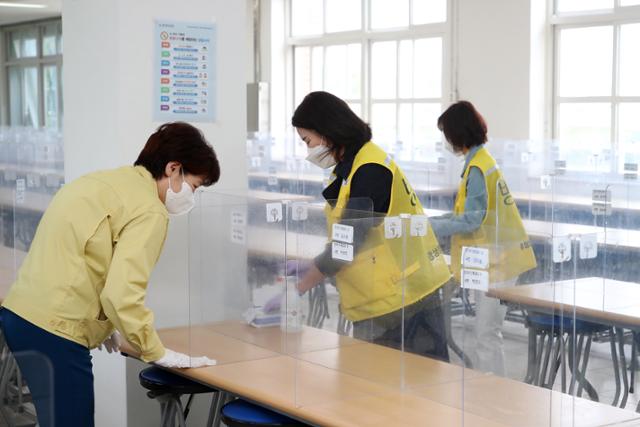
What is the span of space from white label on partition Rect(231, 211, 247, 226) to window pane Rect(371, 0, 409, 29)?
7975 millimetres

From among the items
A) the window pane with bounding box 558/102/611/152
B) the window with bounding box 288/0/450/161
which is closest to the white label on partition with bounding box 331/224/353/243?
the window pane with bounding box 558/102/611/152

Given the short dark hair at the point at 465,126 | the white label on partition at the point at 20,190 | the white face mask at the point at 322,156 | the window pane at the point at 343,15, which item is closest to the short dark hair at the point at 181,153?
the white face mask at the point at 322,156

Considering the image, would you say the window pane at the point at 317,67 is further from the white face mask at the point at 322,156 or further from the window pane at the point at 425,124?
the white face mask at the point at 322,156

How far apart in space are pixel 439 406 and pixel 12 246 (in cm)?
285

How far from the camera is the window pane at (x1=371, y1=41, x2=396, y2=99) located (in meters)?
11.4

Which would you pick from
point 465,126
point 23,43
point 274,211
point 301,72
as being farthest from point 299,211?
point 23,43

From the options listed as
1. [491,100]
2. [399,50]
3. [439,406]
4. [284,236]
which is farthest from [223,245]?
[399,50]

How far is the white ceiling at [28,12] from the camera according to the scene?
1417 cm

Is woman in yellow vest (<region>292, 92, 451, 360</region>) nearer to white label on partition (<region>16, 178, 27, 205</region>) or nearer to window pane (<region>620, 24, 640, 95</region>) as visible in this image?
white label on partition (<region>16, 178, 27, 205</region>)

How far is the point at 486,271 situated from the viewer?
8.27 ft

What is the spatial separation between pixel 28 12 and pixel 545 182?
9693 millimetres

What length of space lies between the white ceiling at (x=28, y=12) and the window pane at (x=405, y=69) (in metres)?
5.62

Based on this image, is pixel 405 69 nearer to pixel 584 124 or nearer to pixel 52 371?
pixel 584 124

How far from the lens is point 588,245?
8.68 ft
